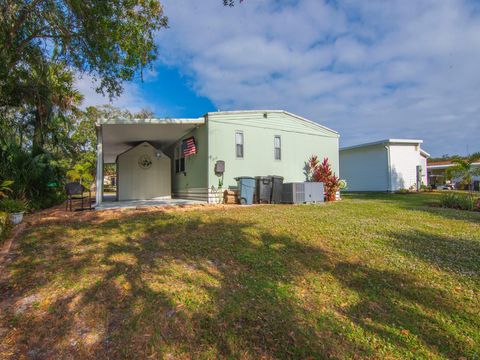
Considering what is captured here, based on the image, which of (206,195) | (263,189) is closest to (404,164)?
(263,189)

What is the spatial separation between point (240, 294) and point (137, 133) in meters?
10.0

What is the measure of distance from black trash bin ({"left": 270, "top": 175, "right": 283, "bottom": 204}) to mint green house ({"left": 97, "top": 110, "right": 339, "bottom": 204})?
890 mm

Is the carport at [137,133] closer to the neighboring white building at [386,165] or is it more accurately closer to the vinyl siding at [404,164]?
the neighboring white building at [386,165]

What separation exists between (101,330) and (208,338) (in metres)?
0.98

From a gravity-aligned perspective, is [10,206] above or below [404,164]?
below

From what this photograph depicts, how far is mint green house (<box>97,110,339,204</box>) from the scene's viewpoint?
1035 cm

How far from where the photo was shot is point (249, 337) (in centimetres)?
244

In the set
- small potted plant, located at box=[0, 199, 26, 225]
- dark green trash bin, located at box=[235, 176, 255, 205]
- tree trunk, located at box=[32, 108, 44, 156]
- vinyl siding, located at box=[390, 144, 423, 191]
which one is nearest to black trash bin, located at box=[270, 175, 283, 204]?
dark green trash bin, located at box=[235, 176, 255, 205]

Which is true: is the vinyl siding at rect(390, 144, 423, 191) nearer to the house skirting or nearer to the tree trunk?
the house skirting

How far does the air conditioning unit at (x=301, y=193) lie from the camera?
34.8 ft

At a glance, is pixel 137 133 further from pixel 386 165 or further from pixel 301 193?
pixel 386 165

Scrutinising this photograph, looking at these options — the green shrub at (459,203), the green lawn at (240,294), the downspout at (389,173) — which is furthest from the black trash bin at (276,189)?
the downspout at (389,173)

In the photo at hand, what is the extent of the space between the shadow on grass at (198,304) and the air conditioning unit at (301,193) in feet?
19.4

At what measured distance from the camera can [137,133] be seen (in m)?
11.6
